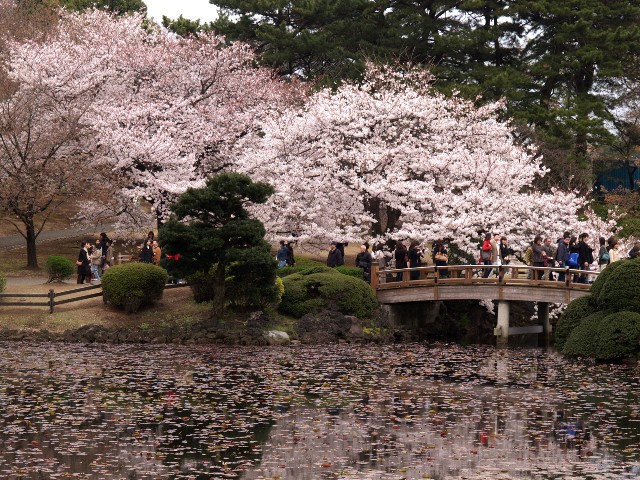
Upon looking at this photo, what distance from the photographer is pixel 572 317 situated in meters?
32.3

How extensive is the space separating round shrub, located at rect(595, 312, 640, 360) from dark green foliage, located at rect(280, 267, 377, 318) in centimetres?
899

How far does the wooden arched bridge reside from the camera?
115 ft

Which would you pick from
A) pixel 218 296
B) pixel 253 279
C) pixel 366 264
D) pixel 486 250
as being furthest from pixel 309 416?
pixel 366 264

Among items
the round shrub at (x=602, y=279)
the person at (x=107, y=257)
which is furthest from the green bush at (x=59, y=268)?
the round shrub at (x=602, y=279)

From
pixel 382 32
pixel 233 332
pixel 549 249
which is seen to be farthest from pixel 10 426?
pixel 382 32

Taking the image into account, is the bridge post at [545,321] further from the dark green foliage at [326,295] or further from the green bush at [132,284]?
the green bush at [132,284]

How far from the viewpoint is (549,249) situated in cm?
3766

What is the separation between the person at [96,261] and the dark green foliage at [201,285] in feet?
18.8

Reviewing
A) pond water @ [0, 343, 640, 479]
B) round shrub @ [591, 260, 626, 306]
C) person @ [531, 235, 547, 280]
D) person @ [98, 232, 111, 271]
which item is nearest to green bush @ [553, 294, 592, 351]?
round shrub @ [591, 260, 626, 306]

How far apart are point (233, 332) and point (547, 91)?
27.7m

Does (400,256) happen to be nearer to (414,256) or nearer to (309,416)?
(414,256)

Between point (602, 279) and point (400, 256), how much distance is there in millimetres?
8443

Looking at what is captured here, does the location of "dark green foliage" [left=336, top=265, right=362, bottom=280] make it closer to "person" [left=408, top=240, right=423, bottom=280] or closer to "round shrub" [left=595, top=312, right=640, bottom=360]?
"person" [left=408, top=240, right=423, bottom=280]

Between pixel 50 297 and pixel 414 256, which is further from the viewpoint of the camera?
pixel 414 256
